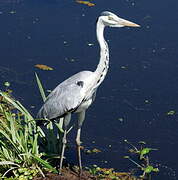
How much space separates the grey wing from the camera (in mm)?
4391

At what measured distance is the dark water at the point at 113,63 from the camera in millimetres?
5629

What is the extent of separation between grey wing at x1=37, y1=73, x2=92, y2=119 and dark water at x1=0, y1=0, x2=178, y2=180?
0.89 metres

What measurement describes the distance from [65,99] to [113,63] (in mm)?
2921

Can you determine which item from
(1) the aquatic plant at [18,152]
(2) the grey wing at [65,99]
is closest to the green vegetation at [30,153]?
(1) the aquatic plant at [18,152]

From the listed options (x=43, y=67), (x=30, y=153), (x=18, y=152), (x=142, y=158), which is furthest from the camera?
(x=43, y=67)

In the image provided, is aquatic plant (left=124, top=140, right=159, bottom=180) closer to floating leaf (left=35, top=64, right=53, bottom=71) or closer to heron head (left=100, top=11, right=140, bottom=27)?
heron head (left=100, top=11, right=140, bottom=27)

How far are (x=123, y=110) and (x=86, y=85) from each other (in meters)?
1.85

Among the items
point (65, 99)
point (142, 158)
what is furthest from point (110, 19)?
point (142, 158)

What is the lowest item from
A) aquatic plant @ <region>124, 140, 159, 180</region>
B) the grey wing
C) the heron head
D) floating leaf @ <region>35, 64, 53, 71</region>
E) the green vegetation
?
aquatic plant @ <region>124, 140, 159, 180</region>

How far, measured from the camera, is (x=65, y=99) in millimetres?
4469

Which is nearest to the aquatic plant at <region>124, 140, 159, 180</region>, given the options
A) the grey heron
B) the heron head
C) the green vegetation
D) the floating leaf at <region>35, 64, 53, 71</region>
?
the green vegetation

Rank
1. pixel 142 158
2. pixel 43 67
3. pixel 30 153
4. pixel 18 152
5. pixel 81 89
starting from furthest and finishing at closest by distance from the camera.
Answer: pixel 43 67 → pixel 142 158 → pixel 18 152 → pixel 30 153 → pixel 81 89

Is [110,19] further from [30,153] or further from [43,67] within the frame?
[43,67]

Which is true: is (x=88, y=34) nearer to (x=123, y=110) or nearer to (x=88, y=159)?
(x=123, y=110)
